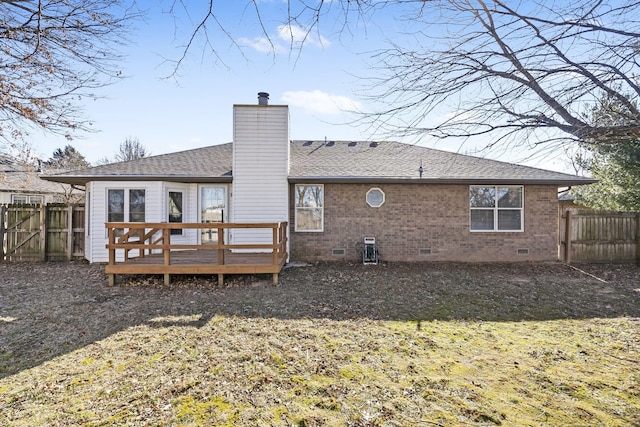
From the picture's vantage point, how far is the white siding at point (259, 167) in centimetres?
984

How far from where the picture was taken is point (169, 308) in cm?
574

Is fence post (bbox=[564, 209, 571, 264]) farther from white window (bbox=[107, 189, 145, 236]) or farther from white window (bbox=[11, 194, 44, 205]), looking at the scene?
white window (bbox=[11, 194, 44, 205])

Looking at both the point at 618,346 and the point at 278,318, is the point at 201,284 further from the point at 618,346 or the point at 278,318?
the point at 618,346

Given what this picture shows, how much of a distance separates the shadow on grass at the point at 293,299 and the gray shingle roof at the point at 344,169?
2.66 m

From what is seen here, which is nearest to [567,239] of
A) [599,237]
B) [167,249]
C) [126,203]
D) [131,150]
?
[599,237]

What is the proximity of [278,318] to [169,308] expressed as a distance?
2091mm

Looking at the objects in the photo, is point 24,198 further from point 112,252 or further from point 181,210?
point 112,252

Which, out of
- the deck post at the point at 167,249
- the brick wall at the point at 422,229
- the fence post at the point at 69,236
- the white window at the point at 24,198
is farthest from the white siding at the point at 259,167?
the white window at the point at 24,198

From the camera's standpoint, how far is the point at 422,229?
10117 mm

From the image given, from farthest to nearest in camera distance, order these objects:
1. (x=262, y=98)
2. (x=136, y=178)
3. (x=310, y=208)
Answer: (x=262, y=98)
(x=310, y=208)
(x=136, y=178)

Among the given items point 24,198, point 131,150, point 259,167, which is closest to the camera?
point 259,167

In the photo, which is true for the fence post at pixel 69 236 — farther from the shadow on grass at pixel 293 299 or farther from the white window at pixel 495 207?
the white window at pixel 495 207

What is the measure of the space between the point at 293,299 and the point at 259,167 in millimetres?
4967

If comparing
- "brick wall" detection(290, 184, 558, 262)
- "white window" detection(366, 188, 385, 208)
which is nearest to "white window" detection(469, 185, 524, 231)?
"brick wall" detection(290, 184, 558, 262)
